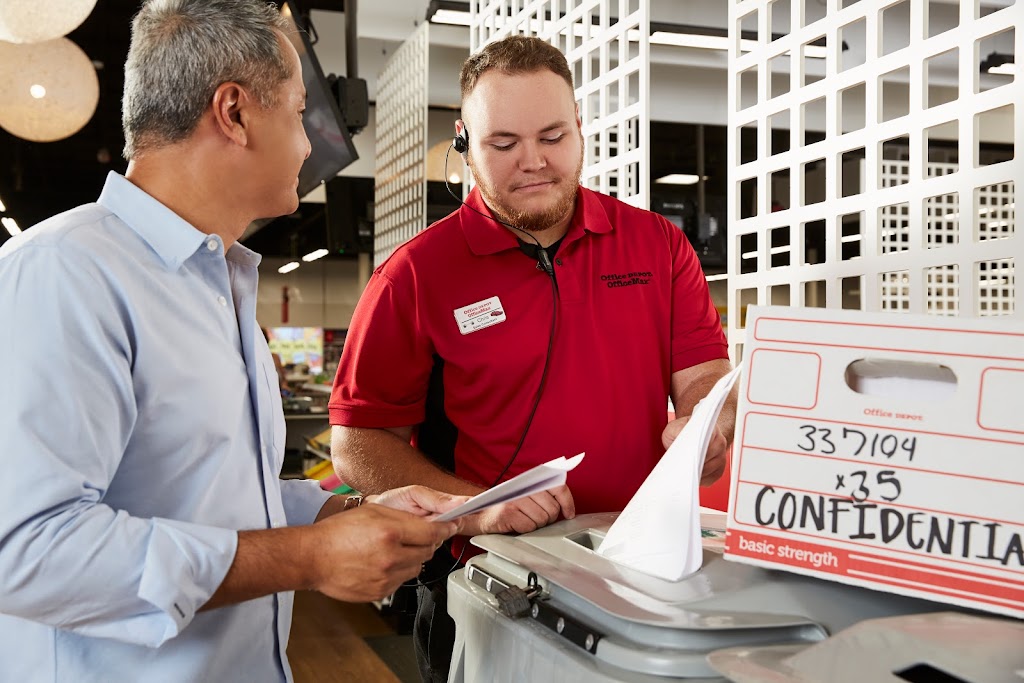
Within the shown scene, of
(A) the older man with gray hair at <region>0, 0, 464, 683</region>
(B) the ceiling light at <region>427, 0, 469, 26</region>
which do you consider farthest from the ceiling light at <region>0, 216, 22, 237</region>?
(A) the older man with gray hair at <region>0, 0, 464, 683</region>

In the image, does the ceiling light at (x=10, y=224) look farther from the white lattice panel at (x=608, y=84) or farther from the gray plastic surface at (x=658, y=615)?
the gray plastic surface at (x=658, y=615)

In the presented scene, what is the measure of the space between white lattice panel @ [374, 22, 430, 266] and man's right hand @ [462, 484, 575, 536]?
2.89 meters

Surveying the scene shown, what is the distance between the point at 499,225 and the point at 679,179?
11.1m

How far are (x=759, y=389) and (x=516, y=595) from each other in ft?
1.17

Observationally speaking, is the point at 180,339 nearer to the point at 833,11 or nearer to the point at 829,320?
the point at 829,320

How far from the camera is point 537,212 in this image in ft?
5.67

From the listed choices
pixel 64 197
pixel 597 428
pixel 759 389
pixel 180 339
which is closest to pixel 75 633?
pixel 180 339

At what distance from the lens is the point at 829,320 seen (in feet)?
2.91

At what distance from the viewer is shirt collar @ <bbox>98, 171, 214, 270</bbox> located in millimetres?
1139

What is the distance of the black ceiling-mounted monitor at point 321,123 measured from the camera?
396 cm

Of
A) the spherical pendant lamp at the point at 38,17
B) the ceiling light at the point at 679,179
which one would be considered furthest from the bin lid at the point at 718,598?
the ceiling light at the point at 679,179

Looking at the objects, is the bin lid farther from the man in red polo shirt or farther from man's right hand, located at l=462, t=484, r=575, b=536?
the man in red polo shirt

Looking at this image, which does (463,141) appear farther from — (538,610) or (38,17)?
(38,17)

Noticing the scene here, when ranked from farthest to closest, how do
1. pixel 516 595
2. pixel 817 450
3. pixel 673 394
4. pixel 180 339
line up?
1. pixel 673 394
2. pixel 180 339
3. pixel 516 595
4. pixel 817 450
